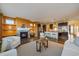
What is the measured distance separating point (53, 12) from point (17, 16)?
556 mm

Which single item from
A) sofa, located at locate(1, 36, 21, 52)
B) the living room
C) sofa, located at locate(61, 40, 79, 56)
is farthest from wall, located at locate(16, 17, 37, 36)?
sofa, located at locate(61, 40, 79, 56)

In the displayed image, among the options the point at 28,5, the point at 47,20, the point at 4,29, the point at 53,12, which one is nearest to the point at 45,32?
the point at 47,20

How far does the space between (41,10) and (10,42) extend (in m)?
0.68

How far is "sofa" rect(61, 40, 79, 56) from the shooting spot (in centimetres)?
125

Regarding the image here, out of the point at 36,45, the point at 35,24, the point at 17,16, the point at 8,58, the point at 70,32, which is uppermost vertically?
the point at 17,16

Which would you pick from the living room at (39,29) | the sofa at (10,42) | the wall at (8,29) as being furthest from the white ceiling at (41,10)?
the sofa at (10,42)

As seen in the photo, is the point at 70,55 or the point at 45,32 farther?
the point at 45,32

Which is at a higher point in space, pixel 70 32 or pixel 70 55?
pixel 70 32

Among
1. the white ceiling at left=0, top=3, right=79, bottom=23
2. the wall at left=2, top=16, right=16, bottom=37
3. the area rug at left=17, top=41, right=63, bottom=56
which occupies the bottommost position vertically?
the area rug at left=17, top=41, right=63, bottom=56

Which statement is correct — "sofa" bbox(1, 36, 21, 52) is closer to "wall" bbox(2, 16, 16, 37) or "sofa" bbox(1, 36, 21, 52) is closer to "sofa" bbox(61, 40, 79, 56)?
"wall" bbox(2, 16, 16, 37)

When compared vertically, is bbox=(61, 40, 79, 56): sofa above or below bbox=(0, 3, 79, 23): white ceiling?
below

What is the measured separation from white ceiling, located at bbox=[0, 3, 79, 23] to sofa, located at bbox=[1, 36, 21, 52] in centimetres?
35

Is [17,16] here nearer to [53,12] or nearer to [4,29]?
[4,29]

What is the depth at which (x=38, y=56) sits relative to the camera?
1279 mm
